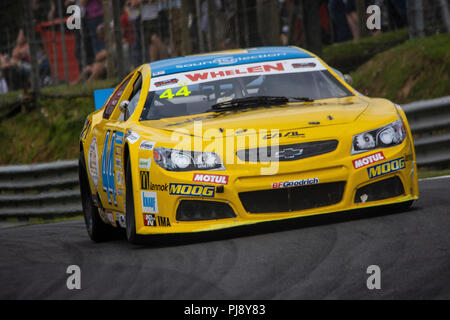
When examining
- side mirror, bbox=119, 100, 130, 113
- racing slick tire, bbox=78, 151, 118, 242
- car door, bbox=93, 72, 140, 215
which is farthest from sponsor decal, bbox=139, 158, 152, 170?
racing slick tire, bbox=78, 151, 118, 242

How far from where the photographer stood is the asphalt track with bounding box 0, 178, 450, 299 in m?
4.45

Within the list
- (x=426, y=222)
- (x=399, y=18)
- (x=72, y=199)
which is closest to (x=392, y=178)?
(x=426, y=222)

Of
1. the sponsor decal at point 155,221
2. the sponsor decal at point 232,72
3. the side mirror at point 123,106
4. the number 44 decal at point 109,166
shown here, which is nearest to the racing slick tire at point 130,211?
the sponsor decal at point 155,221

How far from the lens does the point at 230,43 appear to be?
61.2 feet

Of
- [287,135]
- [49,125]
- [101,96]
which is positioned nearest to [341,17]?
[49,125]

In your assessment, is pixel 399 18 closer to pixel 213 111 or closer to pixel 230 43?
pixel 230 43

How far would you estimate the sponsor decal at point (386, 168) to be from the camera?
6.23m

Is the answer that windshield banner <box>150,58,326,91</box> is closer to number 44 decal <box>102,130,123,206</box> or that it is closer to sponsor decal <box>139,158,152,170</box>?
number 44 decal <box>102,130,123,206</box>


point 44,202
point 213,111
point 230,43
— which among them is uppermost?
point 213,111

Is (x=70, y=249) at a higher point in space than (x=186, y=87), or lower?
lower

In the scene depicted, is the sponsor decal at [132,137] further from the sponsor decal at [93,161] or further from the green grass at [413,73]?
the green grass at [413,73]

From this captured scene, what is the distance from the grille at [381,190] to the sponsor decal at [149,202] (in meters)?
1.31
